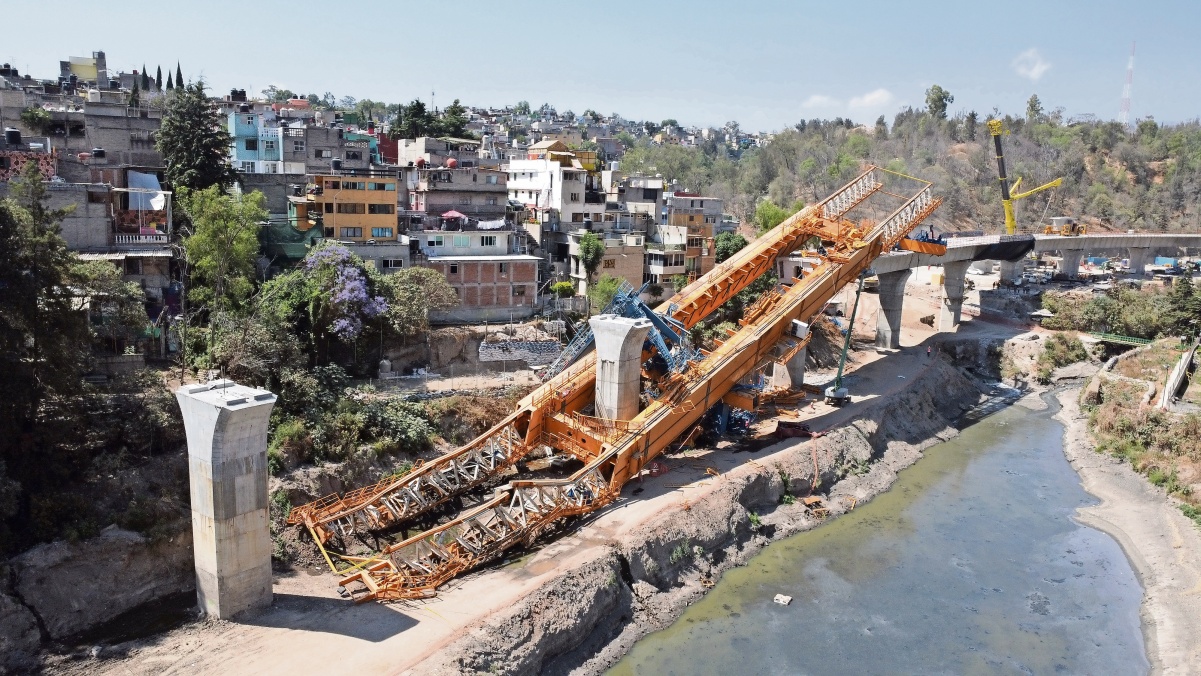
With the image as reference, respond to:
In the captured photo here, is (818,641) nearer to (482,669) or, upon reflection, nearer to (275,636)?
(482,669)

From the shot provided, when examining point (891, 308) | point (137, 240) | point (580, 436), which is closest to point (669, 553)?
point (580, 436)

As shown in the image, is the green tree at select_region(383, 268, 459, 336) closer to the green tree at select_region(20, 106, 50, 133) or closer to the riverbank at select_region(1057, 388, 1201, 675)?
the green tree at select_region(20, 106, 50, 133)

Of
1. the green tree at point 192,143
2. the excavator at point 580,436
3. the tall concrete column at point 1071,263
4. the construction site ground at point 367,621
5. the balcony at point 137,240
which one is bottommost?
the construction site ground at point 367,621

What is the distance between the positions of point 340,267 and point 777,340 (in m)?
17.7

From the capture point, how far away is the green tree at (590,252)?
43.4 m

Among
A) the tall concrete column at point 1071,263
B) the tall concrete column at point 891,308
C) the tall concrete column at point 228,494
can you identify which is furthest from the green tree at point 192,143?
the tall concrete column at point 1071,263

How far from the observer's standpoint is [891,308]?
50.7m

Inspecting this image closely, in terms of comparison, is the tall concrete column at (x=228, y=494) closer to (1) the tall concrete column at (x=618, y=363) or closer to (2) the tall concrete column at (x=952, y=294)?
(1) the tall concrete column at (x=618, y=363)

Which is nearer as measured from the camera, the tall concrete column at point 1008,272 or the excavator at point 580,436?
the excavator at point 580,436

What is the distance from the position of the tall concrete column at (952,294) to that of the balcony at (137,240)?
4358 cm

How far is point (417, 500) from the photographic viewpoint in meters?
26.3

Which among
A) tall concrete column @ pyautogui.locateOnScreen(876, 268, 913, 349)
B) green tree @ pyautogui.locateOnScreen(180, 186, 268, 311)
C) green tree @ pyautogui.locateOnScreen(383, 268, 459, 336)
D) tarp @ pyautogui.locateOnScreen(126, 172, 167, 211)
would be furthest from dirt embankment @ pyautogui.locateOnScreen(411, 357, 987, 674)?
tarp @ pyautogui.locateOnScreen(126, 172, 167, 211)

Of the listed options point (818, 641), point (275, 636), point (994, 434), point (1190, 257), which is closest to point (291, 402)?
point (275, 636)

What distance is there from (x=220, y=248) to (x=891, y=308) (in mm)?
35920
